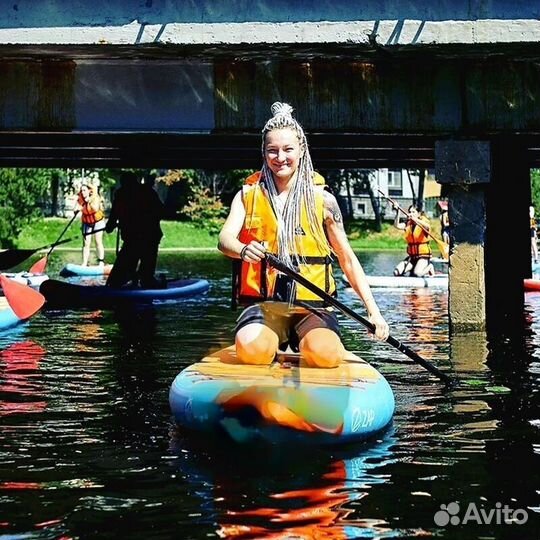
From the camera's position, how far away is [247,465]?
6484mm

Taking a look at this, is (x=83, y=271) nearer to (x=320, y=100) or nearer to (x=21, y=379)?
(x=320, y=100)

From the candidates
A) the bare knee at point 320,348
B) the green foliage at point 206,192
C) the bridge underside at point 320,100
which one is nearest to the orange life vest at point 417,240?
the bridge underside at point 320,100

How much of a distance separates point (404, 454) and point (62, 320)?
9.75 m

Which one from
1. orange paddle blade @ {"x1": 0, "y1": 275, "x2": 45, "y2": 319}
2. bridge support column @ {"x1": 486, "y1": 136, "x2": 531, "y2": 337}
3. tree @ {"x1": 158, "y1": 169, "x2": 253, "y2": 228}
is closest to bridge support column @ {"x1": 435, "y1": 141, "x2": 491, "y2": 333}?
bridge support column @ {"x1": 486, "y1": 136, "x2": 531, "y2": 337}

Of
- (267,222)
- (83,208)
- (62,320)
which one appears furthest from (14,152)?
(267,222)

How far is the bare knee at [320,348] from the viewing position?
283 inches

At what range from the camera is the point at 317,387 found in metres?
6.73

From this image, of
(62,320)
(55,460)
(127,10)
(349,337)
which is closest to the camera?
(55,460)

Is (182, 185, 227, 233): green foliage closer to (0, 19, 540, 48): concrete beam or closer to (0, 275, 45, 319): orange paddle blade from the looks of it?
(0, 275, 45, 319): orange paddle blade

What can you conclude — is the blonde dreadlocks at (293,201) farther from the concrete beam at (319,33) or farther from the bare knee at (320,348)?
the concrete beam at (319,33)

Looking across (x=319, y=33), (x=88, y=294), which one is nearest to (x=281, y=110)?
(x=319, y=33)

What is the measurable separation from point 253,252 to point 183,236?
147 ft

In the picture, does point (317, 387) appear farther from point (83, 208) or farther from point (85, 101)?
point (83, 208)

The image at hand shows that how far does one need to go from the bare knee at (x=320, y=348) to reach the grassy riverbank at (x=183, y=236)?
120 ft
